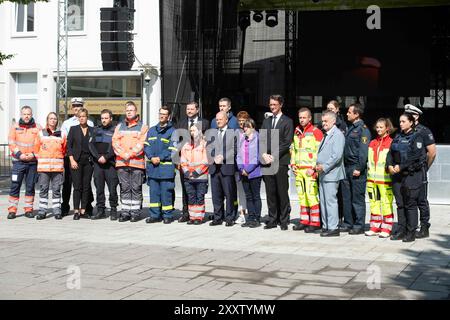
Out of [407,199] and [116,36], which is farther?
[116,36]

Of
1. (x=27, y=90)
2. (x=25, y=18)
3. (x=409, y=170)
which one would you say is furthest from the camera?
(x=27, y=90)

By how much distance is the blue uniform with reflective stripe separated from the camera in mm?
10219

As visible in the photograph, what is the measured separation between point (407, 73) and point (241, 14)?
4.58 m

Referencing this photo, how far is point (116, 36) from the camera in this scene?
1980 cm

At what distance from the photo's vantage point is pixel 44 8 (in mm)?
25672

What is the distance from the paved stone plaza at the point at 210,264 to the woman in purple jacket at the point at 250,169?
44 centimetres

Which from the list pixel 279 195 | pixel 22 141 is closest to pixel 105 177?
pixel 22 141

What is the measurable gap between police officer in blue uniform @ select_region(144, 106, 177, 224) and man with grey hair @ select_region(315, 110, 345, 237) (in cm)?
230

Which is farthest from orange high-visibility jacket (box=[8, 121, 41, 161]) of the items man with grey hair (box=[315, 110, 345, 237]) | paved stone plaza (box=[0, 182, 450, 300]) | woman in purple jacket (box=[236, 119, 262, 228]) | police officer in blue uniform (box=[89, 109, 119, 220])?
man with grey hair (box=[315, 110, 345, 237])

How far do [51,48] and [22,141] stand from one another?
15961 mm

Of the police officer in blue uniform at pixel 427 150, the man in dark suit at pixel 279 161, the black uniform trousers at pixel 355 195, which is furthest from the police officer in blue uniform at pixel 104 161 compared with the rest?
the police officer in blue uniform at pixel 427 150

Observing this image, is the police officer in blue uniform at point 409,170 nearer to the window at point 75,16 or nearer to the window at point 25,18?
the window at point 75,16

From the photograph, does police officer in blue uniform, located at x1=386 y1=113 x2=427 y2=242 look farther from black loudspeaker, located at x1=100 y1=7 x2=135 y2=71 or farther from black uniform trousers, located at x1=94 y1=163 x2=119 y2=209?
black loudspeaker, located at x1=100 y1=7 x2=135 y2=71

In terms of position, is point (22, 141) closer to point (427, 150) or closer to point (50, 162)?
point (50, 162)
